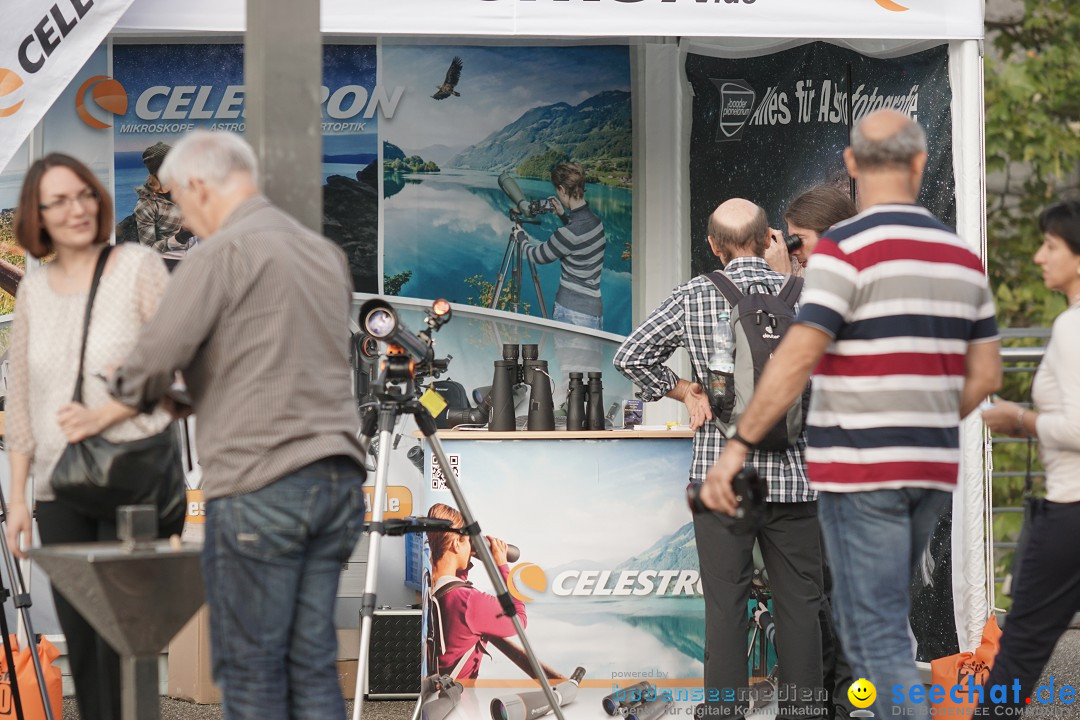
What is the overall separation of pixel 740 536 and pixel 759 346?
621 mm

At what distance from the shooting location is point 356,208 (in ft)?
21.1

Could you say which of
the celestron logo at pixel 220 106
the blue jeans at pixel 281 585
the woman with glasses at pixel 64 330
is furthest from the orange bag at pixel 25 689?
the celestron logo at pixel 220 106

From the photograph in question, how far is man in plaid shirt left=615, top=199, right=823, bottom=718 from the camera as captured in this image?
445 cm

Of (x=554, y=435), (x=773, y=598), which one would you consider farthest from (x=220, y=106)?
(x=773, y=598)

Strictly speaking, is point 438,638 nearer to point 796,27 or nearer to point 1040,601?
point 1040,601

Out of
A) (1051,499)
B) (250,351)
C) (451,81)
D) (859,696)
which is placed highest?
(451,81)

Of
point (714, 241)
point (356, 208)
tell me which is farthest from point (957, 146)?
point (356, 208)

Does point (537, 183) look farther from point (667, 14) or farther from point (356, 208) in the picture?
point (667, 14)

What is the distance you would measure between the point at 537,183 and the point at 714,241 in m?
2.05

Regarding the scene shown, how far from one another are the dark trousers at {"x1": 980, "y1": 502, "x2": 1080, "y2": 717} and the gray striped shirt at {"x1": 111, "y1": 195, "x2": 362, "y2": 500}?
6.57 feet

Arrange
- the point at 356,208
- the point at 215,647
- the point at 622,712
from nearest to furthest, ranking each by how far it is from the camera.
Result: the point at 215,647 < the point at 622,712 < the point at 356,208

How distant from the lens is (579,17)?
4.78m

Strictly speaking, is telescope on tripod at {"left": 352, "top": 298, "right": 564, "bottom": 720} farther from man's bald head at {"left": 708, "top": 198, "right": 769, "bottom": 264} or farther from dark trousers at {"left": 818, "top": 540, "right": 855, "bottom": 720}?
dark trousers at {"left": 818, "top": 540, "right": 855, "bottom": 720}

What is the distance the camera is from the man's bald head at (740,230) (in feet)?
15.1
